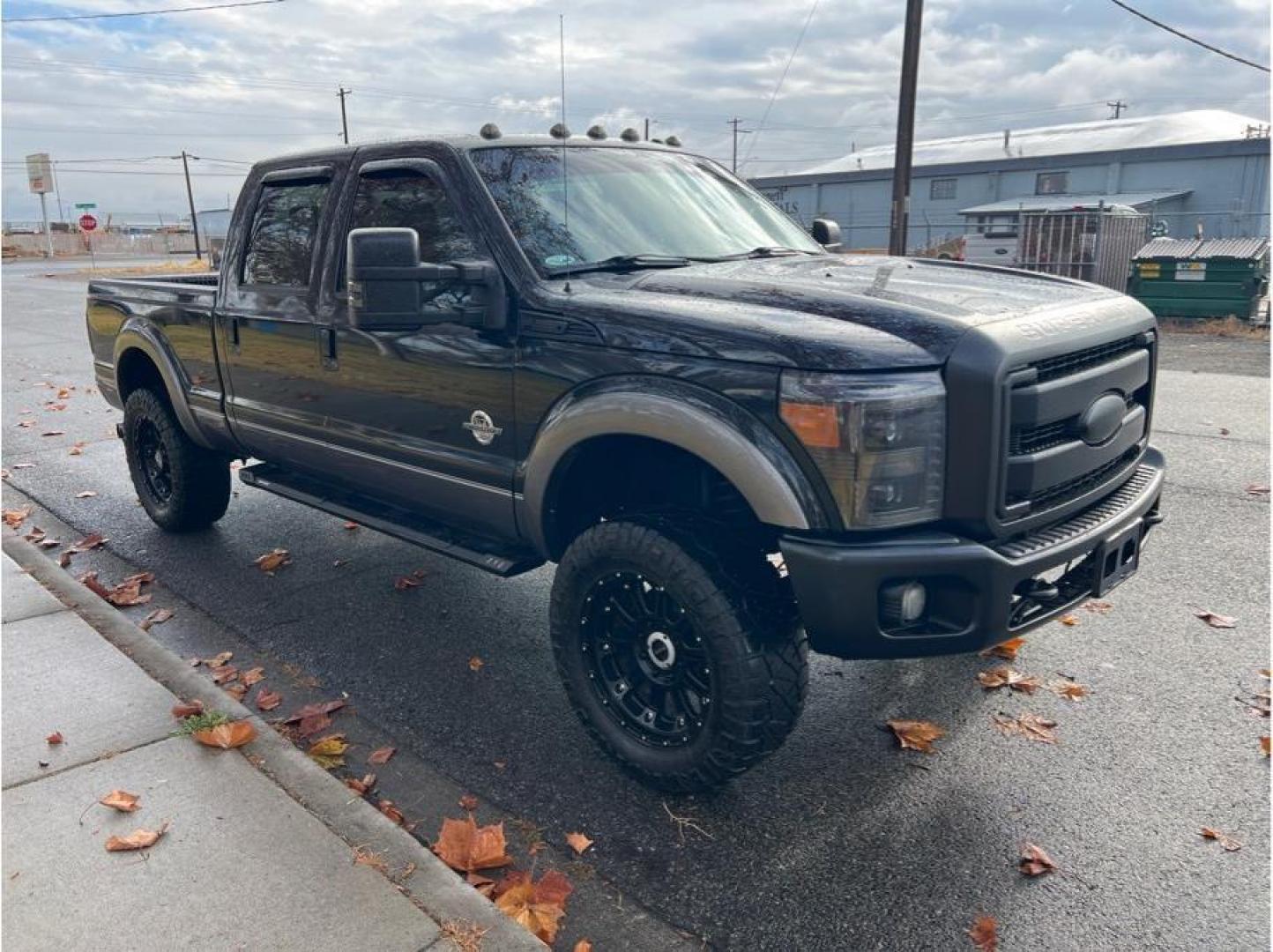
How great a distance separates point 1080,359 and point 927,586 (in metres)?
0.88

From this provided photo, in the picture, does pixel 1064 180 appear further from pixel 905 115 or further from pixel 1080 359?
pixel 1080 359

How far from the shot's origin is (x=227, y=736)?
137 inches

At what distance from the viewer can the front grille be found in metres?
2.90

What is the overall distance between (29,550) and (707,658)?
4.39m

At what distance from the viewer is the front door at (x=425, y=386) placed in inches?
146

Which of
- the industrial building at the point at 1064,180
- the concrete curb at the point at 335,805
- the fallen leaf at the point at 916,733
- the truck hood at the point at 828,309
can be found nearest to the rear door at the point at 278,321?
the concrete curb at the point at 335,805

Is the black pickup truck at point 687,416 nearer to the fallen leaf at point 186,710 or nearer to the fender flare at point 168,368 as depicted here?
the fender flare at point 168,368

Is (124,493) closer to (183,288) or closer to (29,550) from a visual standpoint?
(29,550)

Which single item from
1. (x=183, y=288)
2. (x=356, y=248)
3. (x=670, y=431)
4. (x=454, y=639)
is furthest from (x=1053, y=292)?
(x=183, y=288)

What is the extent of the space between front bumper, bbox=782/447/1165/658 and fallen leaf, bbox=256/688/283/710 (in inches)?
86.3

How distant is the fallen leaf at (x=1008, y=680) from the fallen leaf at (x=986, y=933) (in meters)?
1.45

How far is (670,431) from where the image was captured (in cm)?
299

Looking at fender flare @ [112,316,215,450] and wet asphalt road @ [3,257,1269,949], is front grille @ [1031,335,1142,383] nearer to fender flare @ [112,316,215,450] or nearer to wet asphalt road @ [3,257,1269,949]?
wet asphalt road @ [3,257,1269,949]

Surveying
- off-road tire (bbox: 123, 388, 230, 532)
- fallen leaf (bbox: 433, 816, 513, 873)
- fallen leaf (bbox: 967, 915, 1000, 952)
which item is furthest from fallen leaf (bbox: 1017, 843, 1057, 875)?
off-road tire (bbox: 123, 388, 230, 532)
